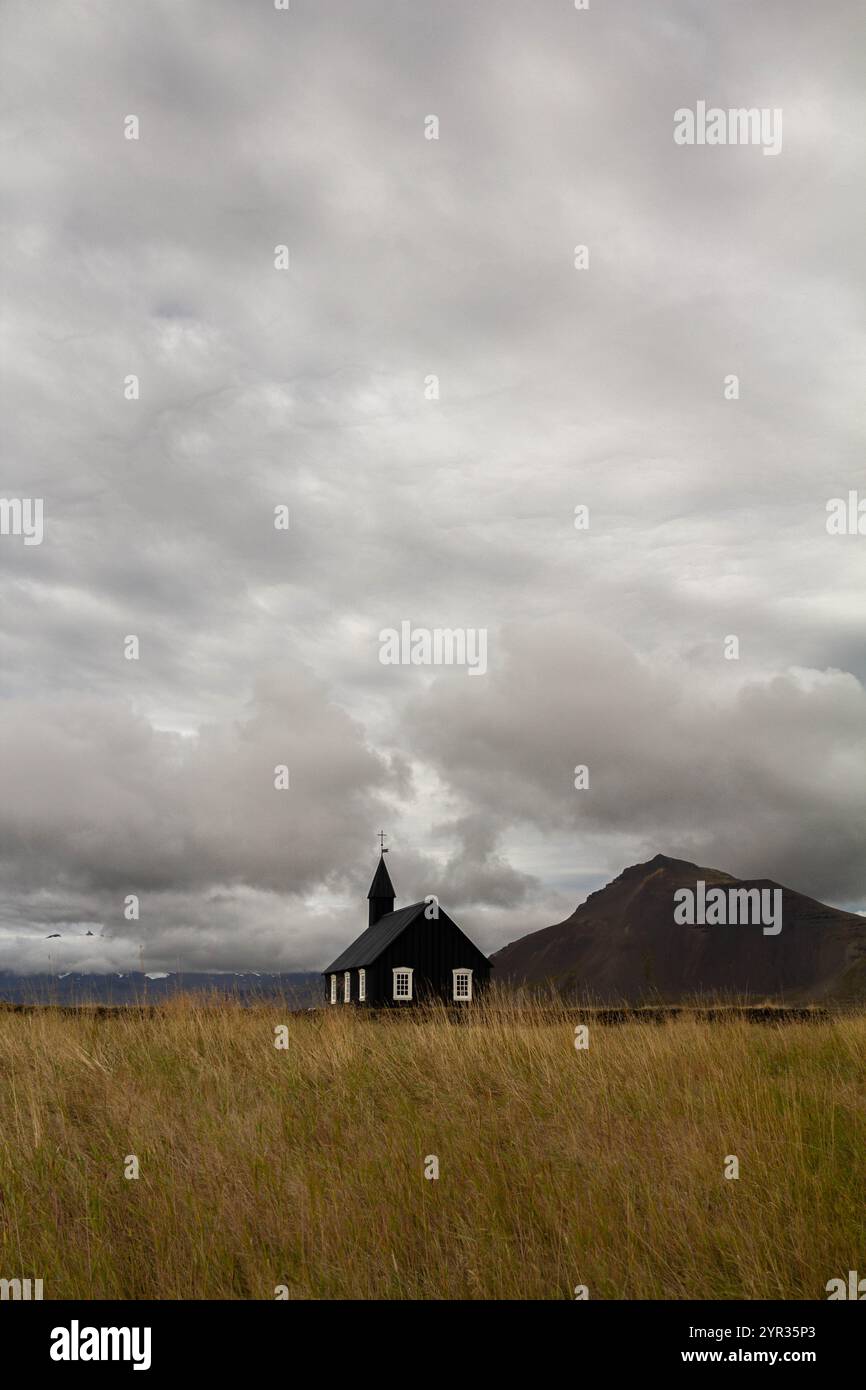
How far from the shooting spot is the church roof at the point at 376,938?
1564 inches

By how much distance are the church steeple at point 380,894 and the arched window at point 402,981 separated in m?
9.33

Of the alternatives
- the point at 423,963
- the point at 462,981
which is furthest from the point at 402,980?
the point at 462,981

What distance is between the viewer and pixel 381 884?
49062 mm

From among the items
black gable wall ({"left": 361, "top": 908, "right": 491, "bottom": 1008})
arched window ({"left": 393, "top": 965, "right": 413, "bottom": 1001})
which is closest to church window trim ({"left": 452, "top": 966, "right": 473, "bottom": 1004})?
black gable wall ({"left": 361, "top": 908, "right": 491, "bottom": 1008})

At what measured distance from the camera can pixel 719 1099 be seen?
7312 millimetres

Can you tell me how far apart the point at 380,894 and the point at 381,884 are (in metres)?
0.51

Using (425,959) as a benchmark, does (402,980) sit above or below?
below

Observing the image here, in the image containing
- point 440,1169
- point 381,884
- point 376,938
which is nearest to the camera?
point 440,1169

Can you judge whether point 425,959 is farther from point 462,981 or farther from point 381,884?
point 381,884

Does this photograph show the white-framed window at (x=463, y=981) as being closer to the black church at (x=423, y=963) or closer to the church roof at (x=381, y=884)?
the black church at (x=423, y=963)

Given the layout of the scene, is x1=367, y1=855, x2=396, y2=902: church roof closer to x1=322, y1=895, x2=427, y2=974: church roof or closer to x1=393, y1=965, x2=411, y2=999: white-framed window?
x1=322, y1=895, x2=427, y2=974: church roof

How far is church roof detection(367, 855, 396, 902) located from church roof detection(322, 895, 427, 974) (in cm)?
5
